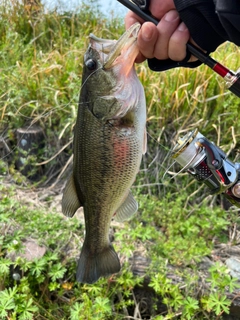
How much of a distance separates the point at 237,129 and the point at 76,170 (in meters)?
2.18

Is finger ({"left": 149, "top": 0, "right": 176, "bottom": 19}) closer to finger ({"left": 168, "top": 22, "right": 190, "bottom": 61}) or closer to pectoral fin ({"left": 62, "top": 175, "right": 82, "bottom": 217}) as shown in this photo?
finger ({"left": 168, "top": 22, "right": 190, "bottom": 61})

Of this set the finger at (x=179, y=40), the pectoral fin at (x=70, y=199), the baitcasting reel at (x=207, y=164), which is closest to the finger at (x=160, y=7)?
the finger at (x=179, y=40)

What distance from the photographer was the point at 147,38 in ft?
4.91

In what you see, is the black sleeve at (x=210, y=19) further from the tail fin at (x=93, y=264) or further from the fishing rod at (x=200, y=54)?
the tail fin at (x=93, y=264)

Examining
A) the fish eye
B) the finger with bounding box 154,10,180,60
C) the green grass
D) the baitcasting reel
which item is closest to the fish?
the fish eye

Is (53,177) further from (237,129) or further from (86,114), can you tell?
(86,114)

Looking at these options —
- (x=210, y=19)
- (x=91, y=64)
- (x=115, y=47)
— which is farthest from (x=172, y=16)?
(x=91, y=64)

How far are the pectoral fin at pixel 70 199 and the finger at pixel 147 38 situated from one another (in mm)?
668

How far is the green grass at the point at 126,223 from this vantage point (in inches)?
94.3

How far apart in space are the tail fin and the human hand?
1.00 meters

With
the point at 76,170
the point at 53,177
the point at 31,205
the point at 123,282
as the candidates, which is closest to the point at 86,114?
the point at 76,170

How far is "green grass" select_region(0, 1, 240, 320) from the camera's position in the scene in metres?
2.40

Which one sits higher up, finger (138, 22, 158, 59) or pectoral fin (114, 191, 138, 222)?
finger (138, 22, 158, 59)

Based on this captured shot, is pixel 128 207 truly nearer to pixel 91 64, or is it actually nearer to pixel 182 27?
pixel 91 64
